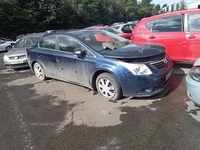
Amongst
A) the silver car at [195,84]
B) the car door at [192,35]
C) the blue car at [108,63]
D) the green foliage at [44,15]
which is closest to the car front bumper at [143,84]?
the blue car at [108,63]

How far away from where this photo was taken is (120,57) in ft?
11.5

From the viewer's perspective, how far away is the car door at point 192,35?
15.5 feet

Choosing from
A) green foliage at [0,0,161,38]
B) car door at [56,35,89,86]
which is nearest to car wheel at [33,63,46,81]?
car door at [56,35,89,86]

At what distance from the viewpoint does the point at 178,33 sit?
5.00 metres

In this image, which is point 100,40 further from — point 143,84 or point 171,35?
point 171,35

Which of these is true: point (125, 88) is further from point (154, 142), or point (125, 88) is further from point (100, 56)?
point (154, 142)

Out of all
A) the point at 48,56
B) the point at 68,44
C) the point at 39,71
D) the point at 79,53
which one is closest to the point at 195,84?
the point at 79,53

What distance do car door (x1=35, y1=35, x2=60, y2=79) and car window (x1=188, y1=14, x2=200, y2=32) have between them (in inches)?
142

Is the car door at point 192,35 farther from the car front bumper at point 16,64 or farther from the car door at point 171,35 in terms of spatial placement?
the car front bumper at point 16,64

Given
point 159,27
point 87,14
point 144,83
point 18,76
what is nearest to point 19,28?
point 87,14

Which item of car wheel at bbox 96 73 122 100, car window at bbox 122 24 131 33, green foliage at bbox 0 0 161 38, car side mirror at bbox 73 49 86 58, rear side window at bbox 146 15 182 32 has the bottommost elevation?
car wheel at bbox 96 73 122 100

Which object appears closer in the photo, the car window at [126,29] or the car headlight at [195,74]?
the car headlight at [195,74]

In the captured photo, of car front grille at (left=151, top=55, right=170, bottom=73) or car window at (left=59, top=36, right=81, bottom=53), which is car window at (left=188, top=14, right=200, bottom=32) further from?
car window at (left=59, top=36, right=81, bottom=53)

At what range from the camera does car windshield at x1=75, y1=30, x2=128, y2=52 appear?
4.10 meters
